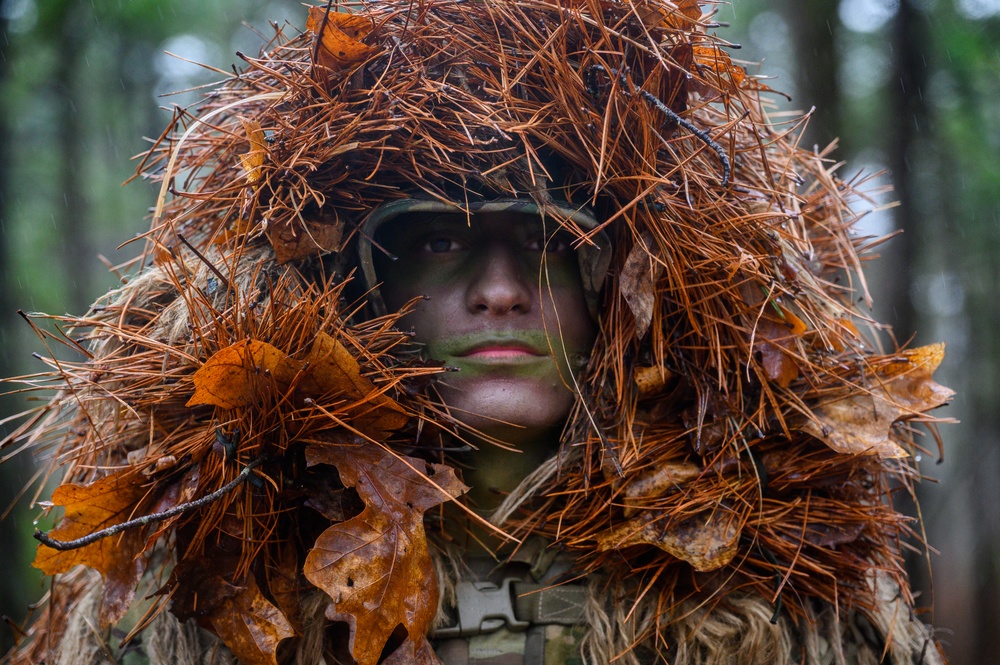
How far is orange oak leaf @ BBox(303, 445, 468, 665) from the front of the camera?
135 centimetres

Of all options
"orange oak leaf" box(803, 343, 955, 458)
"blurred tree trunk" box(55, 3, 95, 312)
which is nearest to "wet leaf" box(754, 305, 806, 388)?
"orange oak leaf" box(803, 343, 955, 458)

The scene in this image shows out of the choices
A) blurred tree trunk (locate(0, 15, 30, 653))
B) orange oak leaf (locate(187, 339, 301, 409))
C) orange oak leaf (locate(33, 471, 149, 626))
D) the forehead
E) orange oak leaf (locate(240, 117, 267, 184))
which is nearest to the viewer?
orange oak leaf (locate(187, 339, 301, 409))

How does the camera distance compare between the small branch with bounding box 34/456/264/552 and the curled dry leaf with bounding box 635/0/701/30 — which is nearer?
the small branch with bounding box 34/456/264/552

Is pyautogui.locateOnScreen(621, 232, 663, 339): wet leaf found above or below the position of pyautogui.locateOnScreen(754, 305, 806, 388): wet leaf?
above

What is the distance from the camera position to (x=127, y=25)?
228 inches

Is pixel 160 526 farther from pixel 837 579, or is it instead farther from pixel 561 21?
pixel 837 579

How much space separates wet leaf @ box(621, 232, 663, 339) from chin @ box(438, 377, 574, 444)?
286 millimetres

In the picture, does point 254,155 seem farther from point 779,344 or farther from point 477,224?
point 779,344

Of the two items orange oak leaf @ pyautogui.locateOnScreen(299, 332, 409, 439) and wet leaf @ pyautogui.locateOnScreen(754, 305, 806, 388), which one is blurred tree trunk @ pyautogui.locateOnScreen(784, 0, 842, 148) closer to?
wet leaf @ pyautogui.locateOnScreen(754, 305, 806, 388)

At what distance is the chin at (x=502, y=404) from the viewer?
171 cm

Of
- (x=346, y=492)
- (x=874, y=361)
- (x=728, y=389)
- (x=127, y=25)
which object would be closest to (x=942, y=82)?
(x=874, y=361)

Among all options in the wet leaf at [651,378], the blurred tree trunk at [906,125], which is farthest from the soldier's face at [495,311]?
the blurred tree trunk at [906,125]

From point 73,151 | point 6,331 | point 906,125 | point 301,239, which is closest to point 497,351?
point 301,239

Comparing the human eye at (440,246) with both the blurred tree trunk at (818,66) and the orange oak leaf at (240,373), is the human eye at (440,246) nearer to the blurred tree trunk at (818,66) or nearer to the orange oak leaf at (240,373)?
the orange oak leaf at (240,373)
